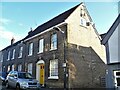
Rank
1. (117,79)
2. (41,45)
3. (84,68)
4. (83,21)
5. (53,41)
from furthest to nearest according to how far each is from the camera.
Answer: (41,45) → (83,21) → (53,41) → (84,68) → (117,79)

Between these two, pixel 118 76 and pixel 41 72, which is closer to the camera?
pixel 118 76

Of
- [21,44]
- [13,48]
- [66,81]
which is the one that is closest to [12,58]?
[13,48]

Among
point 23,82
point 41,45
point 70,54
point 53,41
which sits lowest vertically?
point 23,82

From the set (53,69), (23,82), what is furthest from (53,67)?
(23,82)

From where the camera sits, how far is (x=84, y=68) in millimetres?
18922

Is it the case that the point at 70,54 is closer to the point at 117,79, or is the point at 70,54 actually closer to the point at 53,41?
the point at 53,41

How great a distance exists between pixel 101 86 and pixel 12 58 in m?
16.3

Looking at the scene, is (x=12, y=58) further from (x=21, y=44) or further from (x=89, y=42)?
(x=89, y=42)

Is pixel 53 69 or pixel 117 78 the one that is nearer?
pixel 117 78

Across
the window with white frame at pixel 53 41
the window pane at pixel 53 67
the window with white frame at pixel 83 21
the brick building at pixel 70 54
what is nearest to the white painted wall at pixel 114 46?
the brick building at pixel 70 54

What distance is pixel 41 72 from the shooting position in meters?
21.5

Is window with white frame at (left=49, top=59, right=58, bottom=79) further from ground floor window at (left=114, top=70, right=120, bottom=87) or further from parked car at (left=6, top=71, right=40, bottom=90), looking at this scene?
ground floor window at (left=114, top=70, right=120, bottom=87)

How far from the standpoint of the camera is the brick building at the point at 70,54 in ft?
58.3

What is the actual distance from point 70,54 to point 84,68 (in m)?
2.44
